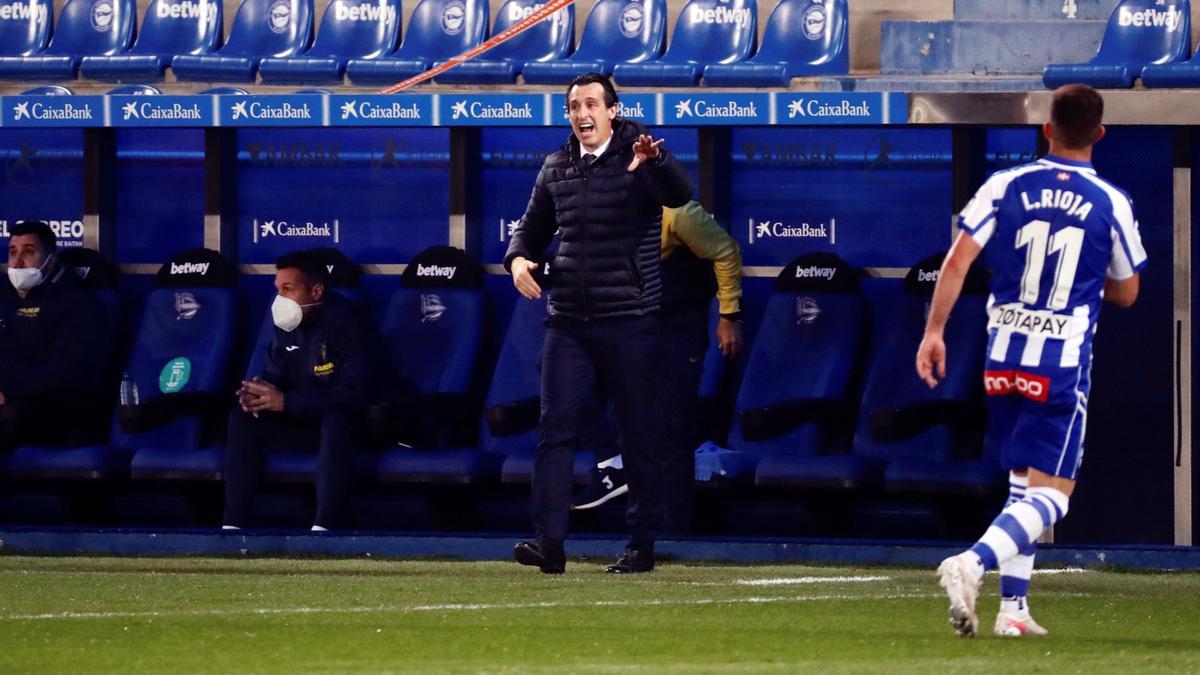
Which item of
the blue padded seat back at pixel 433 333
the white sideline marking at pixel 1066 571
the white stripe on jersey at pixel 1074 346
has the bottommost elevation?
the white sideline marking at pixel 1066 571

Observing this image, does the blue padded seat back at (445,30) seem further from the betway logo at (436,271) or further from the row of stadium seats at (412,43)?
the betway logo at (436,271)

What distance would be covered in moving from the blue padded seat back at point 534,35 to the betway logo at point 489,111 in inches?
164

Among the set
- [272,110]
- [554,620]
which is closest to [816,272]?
[272,110]

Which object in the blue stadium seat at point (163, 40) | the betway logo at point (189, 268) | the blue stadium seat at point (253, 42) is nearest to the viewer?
the betway logo at point (189, 268)

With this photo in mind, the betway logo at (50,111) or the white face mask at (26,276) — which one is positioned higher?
the betway logo at (50,111)

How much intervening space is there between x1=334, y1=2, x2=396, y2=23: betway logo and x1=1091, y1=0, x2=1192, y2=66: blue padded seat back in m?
4.66

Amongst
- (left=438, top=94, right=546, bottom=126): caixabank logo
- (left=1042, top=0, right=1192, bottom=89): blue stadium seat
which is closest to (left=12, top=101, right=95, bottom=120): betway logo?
(left=438, top=94, right=546, bottom=126): caixabank logo

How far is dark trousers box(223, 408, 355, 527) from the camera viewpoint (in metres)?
9.85

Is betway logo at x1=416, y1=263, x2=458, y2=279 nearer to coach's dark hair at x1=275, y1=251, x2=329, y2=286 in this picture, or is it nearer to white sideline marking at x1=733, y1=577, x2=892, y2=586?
coach's dark hair at x1=275, y1=251, x2=329, y2=286

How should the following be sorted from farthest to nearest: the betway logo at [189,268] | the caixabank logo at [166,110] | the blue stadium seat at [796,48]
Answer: the blue stadium seat at [796,48], the betway logo at [189,268], the caixabank logo at [166,110]

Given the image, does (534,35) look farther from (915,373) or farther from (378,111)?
(915,373)

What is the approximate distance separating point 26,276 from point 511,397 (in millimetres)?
2345

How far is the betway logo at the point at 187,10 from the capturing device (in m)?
15.3

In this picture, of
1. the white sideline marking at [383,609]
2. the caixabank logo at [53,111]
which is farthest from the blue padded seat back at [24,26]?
the white sideline marking at [383,609]
